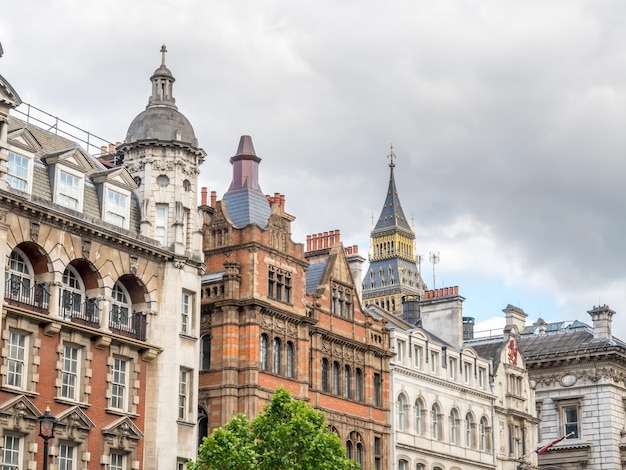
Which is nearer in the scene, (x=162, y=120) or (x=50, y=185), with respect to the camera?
(x=50, y=185)

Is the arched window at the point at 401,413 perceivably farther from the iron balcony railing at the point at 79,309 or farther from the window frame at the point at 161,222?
the iron balcony railing at the point at 79,309

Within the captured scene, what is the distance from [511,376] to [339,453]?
38734 millimetres

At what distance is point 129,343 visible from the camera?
5978 centimetres

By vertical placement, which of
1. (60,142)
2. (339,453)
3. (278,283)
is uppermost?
(60,142)

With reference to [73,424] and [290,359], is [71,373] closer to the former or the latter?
[73,424]

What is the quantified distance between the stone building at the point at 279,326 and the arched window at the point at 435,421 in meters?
6.02

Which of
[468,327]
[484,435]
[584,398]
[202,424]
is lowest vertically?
[202,424]

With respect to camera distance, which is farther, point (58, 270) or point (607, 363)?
point (607, 363)

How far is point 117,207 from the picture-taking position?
203 ft

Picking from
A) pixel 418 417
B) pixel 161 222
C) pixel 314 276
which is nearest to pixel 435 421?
pixel 418 417

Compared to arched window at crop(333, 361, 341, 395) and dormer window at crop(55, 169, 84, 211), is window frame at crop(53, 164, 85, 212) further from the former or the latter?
arched window at crop(333, 361, 341, 395)

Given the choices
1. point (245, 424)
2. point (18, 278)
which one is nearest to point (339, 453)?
point (245, 424)

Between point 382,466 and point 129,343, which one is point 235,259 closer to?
point 129,343

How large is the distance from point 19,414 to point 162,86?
67.7ft
